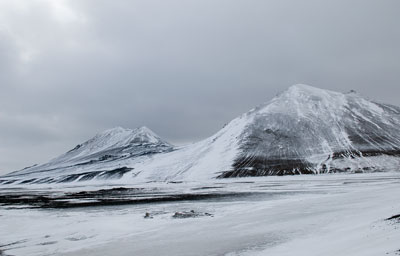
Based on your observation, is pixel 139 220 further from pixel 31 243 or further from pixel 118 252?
pixel 118 252

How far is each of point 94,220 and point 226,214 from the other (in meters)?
12.6

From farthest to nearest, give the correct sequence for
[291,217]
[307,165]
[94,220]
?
[307,165], [94,220], [291,217]

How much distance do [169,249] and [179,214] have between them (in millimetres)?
14622

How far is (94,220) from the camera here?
35.9m

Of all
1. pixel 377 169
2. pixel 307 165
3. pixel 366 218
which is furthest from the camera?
pixel 307 165

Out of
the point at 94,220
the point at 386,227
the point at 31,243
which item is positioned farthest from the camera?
the point at 94,220

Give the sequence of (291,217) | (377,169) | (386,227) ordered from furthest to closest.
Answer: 1. (377,169)
2. (291,217)
3. (386,227)

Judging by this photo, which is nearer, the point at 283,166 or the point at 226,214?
the point at 226,214

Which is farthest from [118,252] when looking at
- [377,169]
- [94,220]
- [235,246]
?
[377,169]

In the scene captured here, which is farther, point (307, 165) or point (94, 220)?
point (307, 165)

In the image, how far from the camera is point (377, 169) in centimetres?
16888

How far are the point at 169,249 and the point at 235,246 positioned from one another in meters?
3.77

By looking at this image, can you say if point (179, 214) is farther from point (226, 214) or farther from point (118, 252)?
point (118, 252)

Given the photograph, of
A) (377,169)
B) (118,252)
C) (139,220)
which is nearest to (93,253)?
(118,252)
